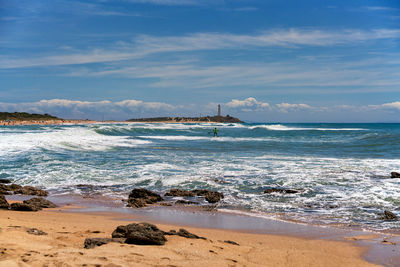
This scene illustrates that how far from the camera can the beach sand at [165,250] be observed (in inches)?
159

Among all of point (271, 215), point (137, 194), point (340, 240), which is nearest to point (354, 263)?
point (340, 240)

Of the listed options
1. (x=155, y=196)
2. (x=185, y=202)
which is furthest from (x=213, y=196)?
(x=155, y=196)

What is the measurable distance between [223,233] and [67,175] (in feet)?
25.8

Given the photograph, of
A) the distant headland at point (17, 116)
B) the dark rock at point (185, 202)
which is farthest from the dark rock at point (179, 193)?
the distant headland at point (17, 116)

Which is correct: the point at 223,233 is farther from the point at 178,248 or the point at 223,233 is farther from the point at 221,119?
the point at 221,119

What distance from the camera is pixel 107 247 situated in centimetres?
451

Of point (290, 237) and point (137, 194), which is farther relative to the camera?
point (137, 194)

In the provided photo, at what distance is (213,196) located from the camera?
28.9ft

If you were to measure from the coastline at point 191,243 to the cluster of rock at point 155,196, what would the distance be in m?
0.65

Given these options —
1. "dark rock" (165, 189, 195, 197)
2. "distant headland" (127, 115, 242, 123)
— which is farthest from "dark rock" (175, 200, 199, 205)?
"distant headland" (127, 115, 242, 123)

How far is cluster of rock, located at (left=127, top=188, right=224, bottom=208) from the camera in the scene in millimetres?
8328

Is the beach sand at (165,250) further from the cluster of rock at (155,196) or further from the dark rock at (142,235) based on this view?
the cluster of rock at (155,196)

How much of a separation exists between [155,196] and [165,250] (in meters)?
4.34

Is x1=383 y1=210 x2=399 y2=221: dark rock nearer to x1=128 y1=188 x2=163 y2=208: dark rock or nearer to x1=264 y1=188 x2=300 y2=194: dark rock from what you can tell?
x1=264 y1=188 x2=300 y2=194: dark rock
